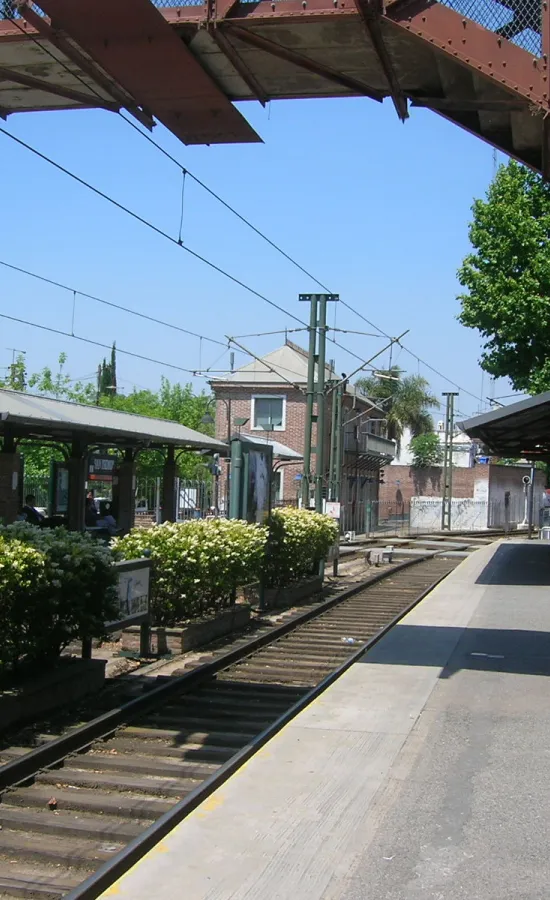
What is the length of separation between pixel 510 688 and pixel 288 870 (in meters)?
5.11

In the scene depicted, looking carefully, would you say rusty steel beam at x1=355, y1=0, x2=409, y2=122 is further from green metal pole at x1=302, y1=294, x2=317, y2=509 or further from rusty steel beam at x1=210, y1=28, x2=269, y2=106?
green metal pole at x1=302, y1=294, x2=317, y2=509

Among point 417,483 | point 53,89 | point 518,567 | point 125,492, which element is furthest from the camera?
point 417,483

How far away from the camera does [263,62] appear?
8594 mm

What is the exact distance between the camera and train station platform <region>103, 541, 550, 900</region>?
4.77 m

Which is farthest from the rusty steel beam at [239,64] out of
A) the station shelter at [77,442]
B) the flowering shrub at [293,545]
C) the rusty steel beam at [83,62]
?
the station shelter at [77,442]

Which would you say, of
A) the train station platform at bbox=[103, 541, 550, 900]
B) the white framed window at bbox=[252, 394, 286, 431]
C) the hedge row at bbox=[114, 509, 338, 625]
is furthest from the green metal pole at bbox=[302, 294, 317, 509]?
the white framed window at bbox=[252, 394, 286, 431]

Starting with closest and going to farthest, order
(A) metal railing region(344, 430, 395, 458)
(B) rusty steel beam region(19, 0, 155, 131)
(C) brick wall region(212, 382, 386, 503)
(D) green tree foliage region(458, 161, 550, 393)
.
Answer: (B) rusty steel beam region(19, 0, 155, 131)
(D) green tree foliage region(458, 161, 550, 393)
(C) brick wall region(212, 382, 386, 503)
(A) metal railing region(344, 430, 395, 458)

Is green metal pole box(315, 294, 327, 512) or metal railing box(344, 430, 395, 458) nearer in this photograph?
green metal pole box(315, 294, 327, 512)

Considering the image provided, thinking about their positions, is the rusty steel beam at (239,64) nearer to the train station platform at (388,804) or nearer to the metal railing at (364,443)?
the train station platform at (388,804)

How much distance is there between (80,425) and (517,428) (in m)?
12.1

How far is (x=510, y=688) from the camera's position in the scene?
9469 mm

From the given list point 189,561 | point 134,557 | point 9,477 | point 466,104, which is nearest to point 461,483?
point 9,477

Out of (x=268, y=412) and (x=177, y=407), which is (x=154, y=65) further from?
(x=177, y=407)

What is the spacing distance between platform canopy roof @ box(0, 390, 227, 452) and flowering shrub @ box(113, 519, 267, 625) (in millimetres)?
5392
